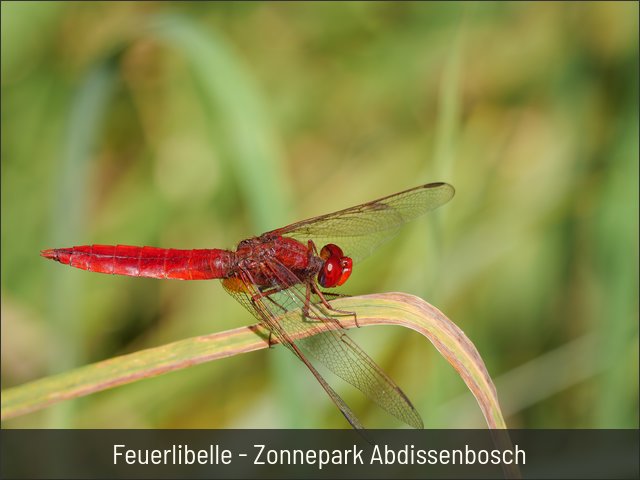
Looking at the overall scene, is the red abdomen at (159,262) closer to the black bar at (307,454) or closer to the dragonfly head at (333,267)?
the dragonfly head at (333,267)

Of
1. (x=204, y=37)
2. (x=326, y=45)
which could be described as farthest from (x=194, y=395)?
(x=326, y=45)

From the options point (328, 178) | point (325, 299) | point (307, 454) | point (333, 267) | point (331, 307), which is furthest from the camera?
point (328, 178)

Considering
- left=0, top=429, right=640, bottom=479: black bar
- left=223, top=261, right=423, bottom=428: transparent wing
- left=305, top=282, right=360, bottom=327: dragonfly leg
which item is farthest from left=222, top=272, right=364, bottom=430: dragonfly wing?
left=0, top=429, right=640, bottom=479: black bar

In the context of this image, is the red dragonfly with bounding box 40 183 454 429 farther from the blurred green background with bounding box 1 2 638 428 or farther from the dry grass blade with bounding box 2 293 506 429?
the dry grass blade with bounding box 2 293 506 429

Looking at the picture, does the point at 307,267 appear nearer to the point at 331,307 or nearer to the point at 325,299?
the point at 325,299

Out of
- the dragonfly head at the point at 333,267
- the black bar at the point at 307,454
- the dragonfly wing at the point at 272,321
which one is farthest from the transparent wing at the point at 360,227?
the black bar at the point at 307,454

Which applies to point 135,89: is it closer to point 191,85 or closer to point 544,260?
point 191,85

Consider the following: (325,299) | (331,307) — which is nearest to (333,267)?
(325,299)
